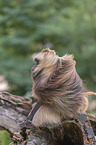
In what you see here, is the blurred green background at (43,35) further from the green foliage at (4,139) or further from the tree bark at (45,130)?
the tree bark at (45,130)

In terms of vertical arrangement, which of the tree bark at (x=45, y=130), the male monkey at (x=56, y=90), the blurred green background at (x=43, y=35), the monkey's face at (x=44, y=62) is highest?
the blurred green background at (x=43, y=35)

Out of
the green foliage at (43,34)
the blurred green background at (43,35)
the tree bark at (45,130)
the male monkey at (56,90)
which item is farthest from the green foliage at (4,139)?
the green foliage at (43,34)

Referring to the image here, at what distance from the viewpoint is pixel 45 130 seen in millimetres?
1447

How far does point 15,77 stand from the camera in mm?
6848

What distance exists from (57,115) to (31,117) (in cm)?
20

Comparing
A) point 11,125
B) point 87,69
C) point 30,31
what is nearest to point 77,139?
point 11,125

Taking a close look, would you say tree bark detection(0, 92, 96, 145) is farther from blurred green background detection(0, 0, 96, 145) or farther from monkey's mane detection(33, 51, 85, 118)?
blurred green background detection(0, 0, 96, 145)

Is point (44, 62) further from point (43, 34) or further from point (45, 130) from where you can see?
point (43, 34)

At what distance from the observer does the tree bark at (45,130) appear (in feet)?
4.19

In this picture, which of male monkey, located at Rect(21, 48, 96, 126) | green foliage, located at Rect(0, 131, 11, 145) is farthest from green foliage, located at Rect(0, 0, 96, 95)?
male monkey, located at Rect(21, 48, 96, 126)

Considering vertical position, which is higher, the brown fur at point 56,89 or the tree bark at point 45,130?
the brown fur at point 56,89

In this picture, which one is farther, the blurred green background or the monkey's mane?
the blurred green background

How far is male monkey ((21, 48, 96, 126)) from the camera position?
139 cm

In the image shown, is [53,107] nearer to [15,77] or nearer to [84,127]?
[84,127]
